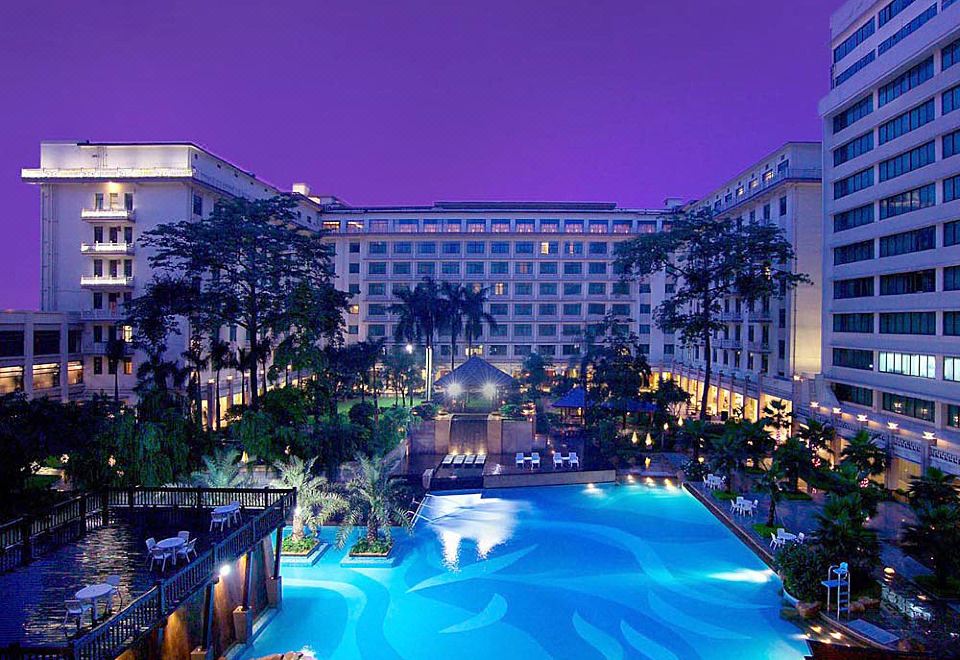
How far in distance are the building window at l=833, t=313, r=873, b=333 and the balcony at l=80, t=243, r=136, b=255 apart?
47419mm

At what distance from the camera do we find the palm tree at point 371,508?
20156mm

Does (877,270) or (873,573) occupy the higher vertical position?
(877,270)

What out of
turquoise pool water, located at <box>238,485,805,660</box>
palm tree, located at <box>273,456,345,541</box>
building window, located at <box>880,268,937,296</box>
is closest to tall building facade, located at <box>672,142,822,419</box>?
building window, located at <box>880,268,937,296</box>

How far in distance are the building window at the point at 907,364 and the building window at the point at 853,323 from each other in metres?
2.03

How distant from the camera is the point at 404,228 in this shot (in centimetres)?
6250

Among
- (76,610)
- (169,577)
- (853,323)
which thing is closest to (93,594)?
(76,610)

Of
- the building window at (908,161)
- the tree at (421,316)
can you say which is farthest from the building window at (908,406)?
the tree at (421,316)

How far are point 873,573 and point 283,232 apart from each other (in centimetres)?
3097

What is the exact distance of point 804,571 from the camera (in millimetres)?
15719

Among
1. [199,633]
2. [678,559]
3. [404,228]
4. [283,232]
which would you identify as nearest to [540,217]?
[404,228]

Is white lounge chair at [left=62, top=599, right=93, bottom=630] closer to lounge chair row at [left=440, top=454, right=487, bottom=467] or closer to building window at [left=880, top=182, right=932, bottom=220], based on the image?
lounge chair row at [left=440, top=454, right=487, bottom=467]

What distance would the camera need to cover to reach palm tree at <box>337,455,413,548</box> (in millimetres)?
20156

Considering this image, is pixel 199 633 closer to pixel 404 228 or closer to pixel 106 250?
pixel 106 250

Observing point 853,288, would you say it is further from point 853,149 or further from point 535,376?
point 535,376
